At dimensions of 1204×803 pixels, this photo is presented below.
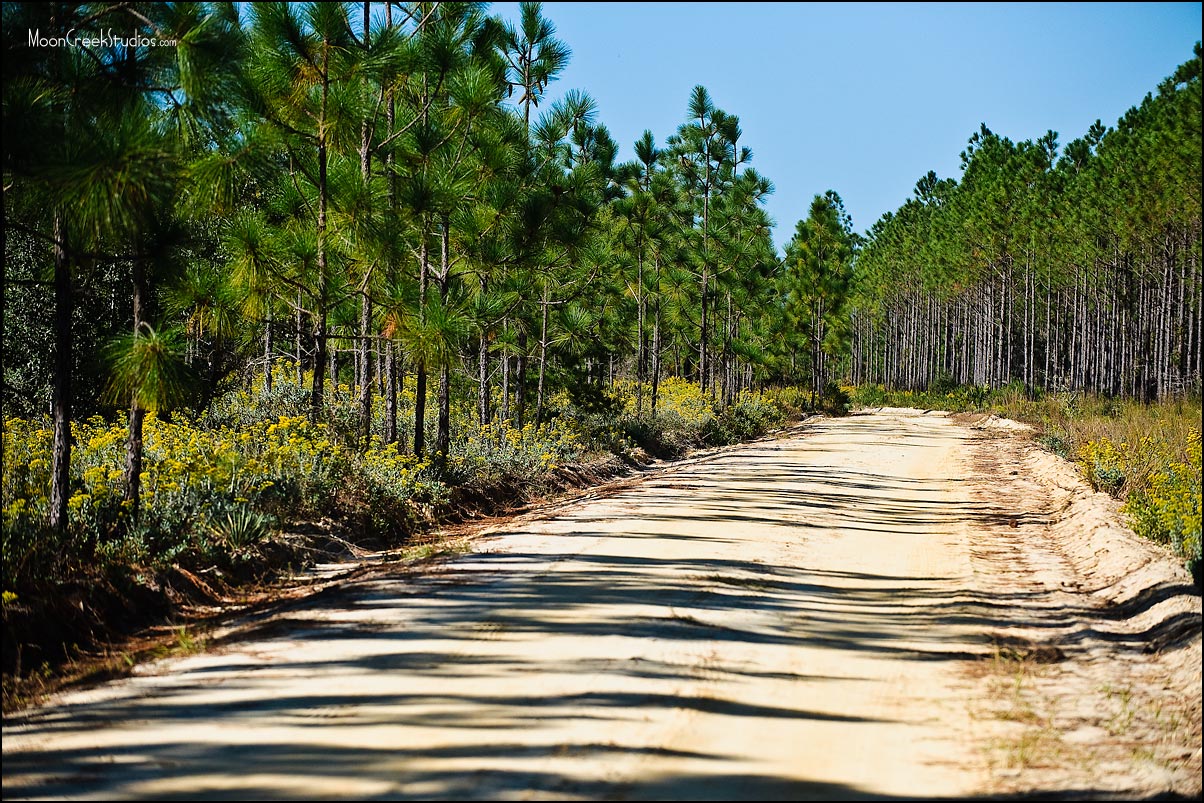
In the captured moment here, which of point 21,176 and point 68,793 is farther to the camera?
point 21,176

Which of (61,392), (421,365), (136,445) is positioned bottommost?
(136,445)

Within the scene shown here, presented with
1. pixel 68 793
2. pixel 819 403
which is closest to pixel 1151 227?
pixel 819 403

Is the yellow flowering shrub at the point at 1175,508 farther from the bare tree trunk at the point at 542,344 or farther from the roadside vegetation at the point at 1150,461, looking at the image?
the bare tree trunk at the point at 542,344

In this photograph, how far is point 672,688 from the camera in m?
5.61

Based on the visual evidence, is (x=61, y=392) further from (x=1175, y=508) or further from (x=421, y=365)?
(x=1175, y=508)

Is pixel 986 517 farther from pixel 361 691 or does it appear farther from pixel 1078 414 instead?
pixel 1078 414

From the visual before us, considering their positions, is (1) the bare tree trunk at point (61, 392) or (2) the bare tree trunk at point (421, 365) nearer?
(1) the bare tree trunk at point (61, 392)

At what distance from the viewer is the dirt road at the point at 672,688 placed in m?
4.36

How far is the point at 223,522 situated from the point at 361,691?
4143mm

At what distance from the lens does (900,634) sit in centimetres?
712

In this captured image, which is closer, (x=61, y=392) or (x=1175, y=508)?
(x=61, y=392)

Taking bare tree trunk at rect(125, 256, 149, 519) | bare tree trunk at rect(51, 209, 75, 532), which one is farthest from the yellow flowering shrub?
bare tree trunk at rect(51, 209, 75, 532)

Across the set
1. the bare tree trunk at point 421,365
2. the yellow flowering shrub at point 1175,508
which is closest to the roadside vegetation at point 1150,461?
the yellow flowering shrub at point 1175,508

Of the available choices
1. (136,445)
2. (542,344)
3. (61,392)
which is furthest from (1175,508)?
(542,344)
